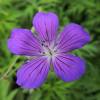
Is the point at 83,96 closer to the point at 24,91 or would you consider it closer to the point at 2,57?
the point at 24,91

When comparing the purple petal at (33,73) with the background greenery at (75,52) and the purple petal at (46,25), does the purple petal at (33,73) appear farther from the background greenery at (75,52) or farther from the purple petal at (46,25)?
the background greenery at (75,52)

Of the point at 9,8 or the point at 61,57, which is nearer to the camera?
the point at 61,57

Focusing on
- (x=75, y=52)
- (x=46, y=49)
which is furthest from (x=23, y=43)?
(x=75, y=52)

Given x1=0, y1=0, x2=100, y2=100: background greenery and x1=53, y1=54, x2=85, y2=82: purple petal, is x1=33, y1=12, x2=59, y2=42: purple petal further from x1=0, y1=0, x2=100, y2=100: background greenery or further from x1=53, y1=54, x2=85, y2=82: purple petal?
x1=0, y1=0, x2=100, y2=100: background greenery

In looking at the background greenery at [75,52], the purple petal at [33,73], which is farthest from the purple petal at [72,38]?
the background greenery at [75,52]

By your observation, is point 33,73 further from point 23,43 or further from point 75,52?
point 75,52

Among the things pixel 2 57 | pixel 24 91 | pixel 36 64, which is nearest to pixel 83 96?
pixel 24 91

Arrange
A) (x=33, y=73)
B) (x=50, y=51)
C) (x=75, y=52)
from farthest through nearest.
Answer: (x=75, y=52)
(x=50, y=51)
(x=33, y=73)
